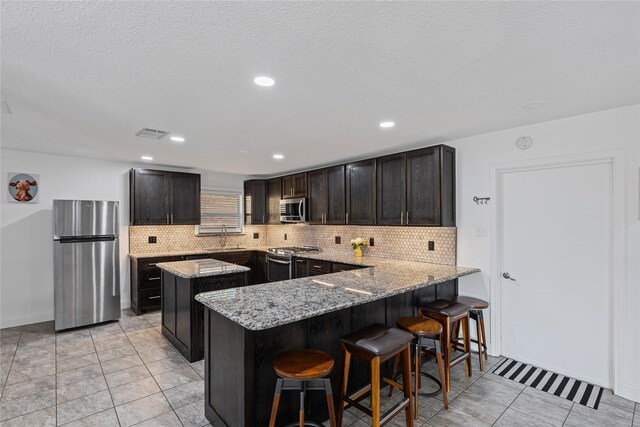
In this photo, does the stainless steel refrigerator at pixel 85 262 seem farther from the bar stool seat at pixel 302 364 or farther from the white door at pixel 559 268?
the white door at pixel 559 268

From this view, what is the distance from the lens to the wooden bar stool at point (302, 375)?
5.83ft

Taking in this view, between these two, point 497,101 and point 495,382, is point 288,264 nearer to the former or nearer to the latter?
point 495,382

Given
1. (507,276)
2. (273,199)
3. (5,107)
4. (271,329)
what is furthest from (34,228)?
(507,276)

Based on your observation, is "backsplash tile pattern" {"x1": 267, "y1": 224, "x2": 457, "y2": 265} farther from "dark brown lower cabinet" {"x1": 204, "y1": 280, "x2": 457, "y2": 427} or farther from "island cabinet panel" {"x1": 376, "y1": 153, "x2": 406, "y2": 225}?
"dark brown lower cabinet" {"x1": 204, "y1": 280, "x2": 457, "y2": 427}

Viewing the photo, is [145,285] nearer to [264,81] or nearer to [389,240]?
[389,240]

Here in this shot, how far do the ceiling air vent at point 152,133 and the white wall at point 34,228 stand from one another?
2163 mm

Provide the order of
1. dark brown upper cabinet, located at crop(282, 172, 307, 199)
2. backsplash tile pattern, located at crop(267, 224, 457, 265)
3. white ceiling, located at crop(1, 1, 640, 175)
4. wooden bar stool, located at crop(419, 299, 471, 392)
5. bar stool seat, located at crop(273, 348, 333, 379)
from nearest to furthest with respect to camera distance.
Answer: white ceiling, located at crop(1, 1, 640, 175) < bar stool seat, located at crop(273, 348, 333, 379) < wooden bar stool, located at crop(419, 299, 471, 392) < backsplash tile pattern, located at crop(267, 224, 457, 265) < dark brown upper cabinet, located at crop(282, 172, 307, 199)

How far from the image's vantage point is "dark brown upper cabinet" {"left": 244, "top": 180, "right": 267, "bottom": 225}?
6566mm

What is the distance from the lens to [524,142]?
3.20 metres

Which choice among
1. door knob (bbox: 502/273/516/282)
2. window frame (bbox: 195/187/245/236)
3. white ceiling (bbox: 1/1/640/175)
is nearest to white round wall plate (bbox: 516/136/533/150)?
white ceiling (bbox: 1/1/640/175)

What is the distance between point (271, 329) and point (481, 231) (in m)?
2.63

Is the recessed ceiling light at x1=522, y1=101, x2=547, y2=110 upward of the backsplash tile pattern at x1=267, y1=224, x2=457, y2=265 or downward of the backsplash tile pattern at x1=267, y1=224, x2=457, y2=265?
upward

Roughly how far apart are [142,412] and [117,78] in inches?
96.0

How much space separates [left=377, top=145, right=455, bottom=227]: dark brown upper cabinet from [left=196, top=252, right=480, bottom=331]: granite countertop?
689 millimetres
